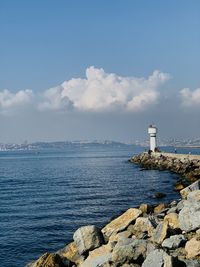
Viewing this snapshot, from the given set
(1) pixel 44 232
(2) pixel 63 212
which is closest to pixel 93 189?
(2) pixel 63 212

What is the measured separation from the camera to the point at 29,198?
153 ft

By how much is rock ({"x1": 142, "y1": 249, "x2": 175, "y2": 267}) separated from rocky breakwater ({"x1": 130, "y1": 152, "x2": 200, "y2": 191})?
33.6 metres

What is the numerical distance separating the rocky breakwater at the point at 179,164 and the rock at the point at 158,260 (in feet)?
110

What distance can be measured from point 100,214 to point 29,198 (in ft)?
46.8

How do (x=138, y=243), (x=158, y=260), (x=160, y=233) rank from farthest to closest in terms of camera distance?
1. (x=160, y=233)
2. (x=138, y=243)
3. (x=158, y=260)

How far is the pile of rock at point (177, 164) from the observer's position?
5885 centimetres

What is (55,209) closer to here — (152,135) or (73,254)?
(73,254)

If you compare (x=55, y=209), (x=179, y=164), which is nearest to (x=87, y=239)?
(x=55, y=209)

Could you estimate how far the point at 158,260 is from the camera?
14.4 m

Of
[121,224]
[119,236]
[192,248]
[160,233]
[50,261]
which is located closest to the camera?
[192,248]

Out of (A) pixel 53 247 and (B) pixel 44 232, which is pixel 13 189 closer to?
(B) pixel 44 232

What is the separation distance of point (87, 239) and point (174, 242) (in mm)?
4064

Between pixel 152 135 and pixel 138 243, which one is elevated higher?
pixel 152 135

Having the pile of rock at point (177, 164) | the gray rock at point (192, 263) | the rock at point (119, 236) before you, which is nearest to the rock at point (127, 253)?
the gray rock at point (192, 263)
